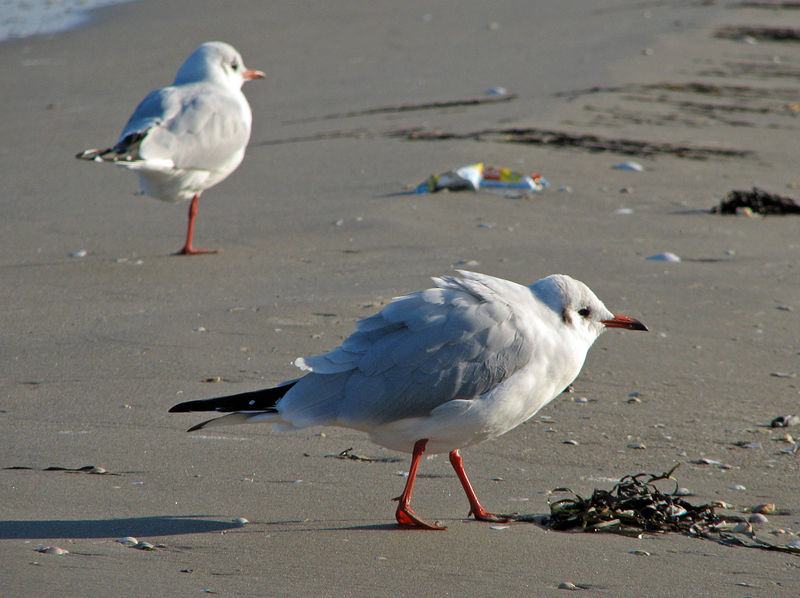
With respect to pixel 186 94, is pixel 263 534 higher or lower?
lower

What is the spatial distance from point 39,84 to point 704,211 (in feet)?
25.6

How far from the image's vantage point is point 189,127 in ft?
25.3

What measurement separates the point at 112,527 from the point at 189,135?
15.5 feet

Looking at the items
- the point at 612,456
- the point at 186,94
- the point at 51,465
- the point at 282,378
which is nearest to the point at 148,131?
the point at 186,94

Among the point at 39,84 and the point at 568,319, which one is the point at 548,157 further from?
the point at 39,84

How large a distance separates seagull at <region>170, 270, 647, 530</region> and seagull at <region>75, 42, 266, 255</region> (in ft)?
12.0

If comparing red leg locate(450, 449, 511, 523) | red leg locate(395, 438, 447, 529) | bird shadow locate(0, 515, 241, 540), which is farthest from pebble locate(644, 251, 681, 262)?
bird shadow locate(0, 515, 241, 540)

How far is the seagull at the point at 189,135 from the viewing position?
728 cm

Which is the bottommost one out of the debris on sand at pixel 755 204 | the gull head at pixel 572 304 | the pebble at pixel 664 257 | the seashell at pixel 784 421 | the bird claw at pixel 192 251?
the bird claw at pixel 192 251

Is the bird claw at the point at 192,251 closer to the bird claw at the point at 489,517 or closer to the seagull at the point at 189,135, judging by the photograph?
the seagull at the point at 189,135

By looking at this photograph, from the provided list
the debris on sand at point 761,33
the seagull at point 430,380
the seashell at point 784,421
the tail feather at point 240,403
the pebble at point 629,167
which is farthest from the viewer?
the debris on sand at point 761,33

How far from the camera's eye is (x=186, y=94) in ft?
26.5

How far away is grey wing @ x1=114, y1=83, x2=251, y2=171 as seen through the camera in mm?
7395

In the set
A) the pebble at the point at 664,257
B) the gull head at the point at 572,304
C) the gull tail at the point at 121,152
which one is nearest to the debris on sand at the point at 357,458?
the gull head at the point at 572,304
